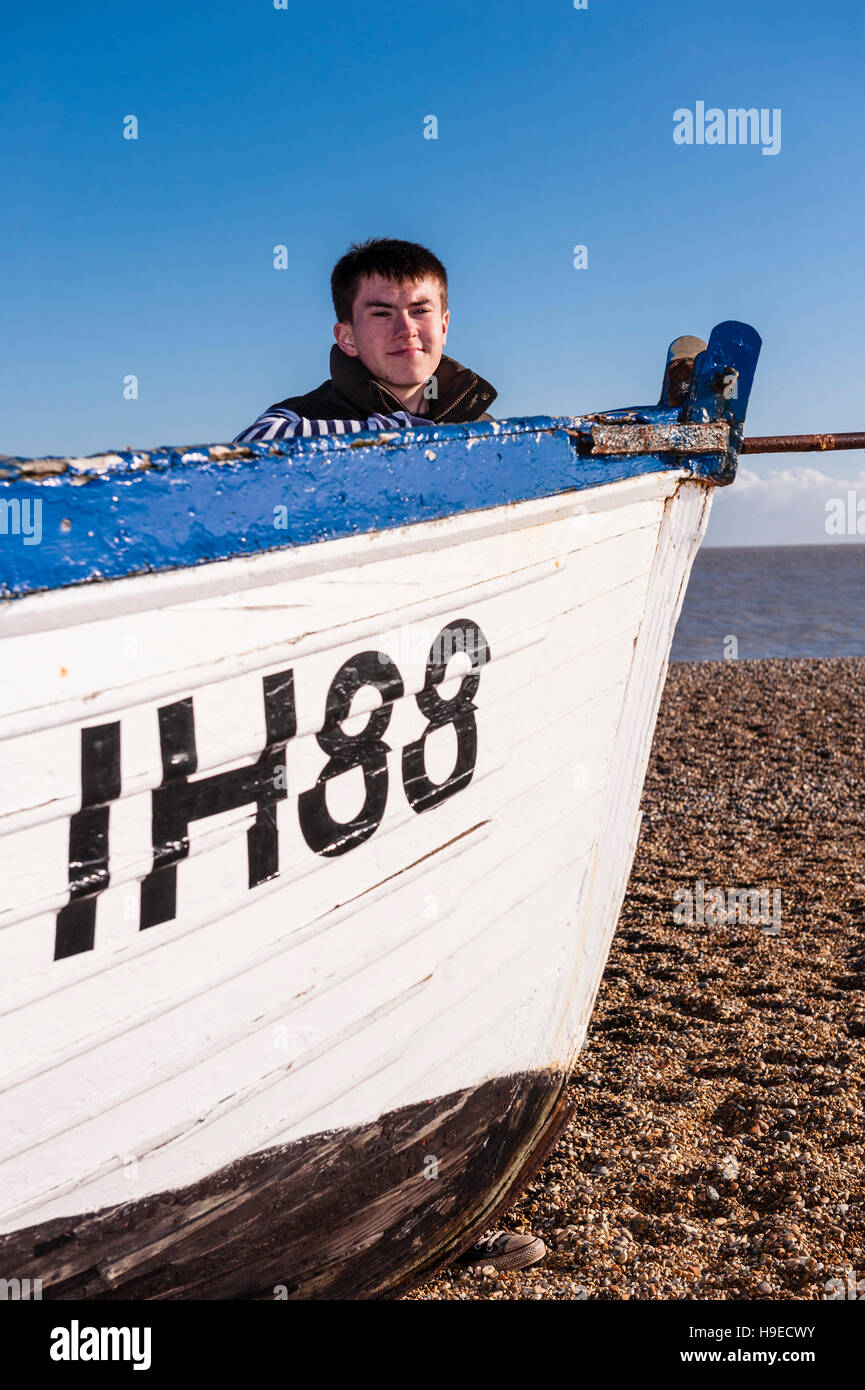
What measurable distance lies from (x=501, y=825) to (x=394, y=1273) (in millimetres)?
1206

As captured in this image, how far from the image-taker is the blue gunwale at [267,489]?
148cm

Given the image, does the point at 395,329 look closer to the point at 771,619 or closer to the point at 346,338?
the point at 346,338

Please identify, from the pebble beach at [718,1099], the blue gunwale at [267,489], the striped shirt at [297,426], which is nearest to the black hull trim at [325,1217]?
the pebble beach at [718,1099]

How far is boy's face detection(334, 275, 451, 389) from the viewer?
106 inches

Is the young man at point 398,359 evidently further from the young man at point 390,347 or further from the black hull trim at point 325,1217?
the black hull trim at point 325,1217

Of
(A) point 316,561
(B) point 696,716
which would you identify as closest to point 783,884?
(A) point 316,561

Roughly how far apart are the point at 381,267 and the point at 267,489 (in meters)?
1.38

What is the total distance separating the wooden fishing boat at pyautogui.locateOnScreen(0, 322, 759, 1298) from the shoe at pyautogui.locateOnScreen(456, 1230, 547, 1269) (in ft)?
0.30

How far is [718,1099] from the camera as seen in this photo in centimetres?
326

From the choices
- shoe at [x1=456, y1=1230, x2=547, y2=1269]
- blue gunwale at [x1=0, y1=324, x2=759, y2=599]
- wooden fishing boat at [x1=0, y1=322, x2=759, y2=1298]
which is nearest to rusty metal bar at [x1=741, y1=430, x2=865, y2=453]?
wooden fishing boat at [x1=0, y1=322, x2=759, y2=1298]

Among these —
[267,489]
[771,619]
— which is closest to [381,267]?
[267,489]
